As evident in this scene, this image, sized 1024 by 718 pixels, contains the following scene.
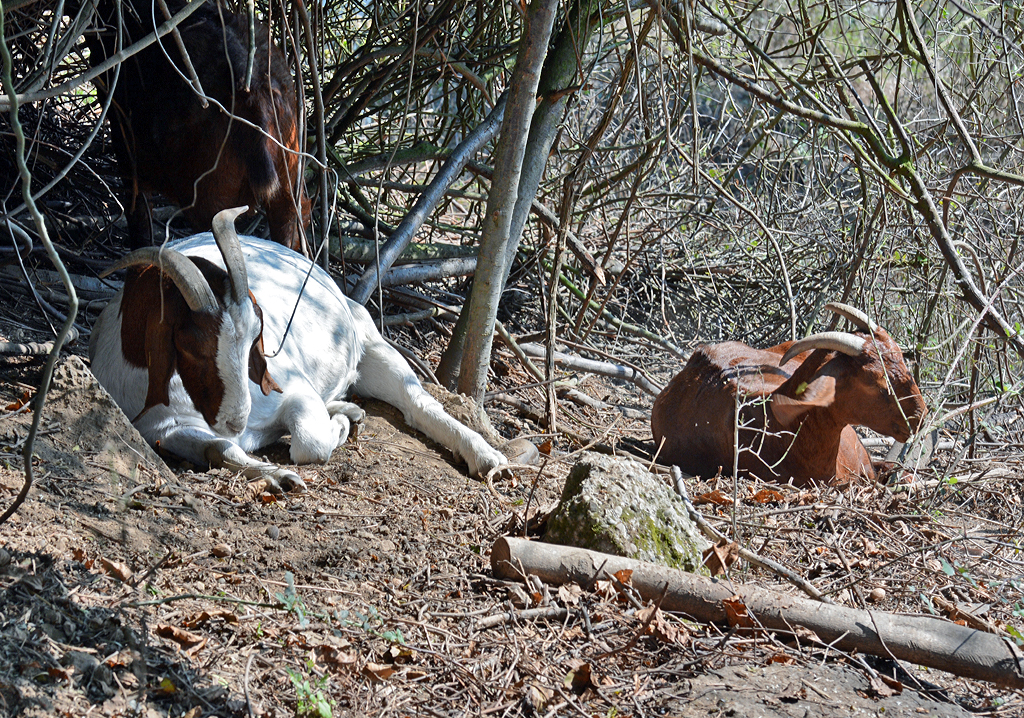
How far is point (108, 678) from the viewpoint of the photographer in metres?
2.32

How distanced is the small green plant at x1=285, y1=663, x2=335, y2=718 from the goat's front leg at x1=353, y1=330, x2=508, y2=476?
2.15 meters

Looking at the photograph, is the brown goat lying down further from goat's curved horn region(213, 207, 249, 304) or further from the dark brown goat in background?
the dark brown goat in background

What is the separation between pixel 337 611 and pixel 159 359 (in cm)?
177

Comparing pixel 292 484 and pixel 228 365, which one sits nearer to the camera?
pixel 292 484

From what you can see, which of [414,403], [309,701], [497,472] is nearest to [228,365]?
[414,403]

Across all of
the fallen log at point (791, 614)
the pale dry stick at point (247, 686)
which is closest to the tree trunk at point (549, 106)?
the fallen log at point (791, 614)

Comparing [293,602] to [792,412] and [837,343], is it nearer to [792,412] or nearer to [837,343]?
[792,412]


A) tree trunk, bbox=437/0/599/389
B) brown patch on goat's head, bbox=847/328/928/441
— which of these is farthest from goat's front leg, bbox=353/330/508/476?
brown patch on goat's head, bbox=847/328/928/441

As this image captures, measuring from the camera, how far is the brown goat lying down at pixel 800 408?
512cm

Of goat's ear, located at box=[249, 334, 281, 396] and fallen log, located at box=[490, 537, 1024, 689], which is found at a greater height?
goat's ear, located at box=[249, 334, 281, 396]

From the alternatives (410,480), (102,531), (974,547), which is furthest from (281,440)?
(974,547)

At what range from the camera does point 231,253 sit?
12.9ft

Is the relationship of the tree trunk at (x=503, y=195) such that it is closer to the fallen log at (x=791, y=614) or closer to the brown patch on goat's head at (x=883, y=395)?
the fallen log at (x=791, y=614)

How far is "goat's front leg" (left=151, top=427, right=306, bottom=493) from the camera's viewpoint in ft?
12.7
